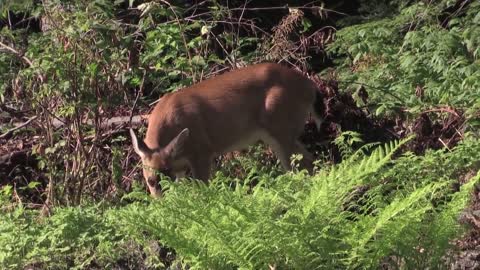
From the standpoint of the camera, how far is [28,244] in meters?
7.00

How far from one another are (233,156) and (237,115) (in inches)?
19.8

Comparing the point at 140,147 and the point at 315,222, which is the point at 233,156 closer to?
the point at 140,147

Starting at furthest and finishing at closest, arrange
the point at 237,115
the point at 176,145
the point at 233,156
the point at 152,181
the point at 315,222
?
the point at 233,156 < the point at 237,115 < the point at 176,145 < the point at 152,181 < the point at 315,222

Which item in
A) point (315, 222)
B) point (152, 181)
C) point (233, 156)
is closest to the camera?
point (315, 222)

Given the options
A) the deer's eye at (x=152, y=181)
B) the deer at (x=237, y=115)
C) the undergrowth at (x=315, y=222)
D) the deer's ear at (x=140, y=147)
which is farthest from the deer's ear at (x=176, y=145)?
the undergrowth at (x=315, y=222)

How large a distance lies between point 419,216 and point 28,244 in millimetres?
2755

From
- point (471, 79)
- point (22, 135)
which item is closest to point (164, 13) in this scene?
point (22, 135)

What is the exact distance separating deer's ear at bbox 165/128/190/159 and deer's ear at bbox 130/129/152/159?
28cm

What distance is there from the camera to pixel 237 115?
1120cm

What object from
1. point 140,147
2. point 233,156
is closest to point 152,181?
point 140,147

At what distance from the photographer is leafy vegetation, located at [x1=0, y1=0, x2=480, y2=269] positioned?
5.39 m

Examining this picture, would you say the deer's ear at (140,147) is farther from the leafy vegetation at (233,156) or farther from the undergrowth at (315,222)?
the undergrowth at (315,222)

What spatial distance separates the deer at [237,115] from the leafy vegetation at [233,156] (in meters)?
0.25

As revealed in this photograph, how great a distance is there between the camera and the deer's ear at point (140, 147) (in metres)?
10.3
